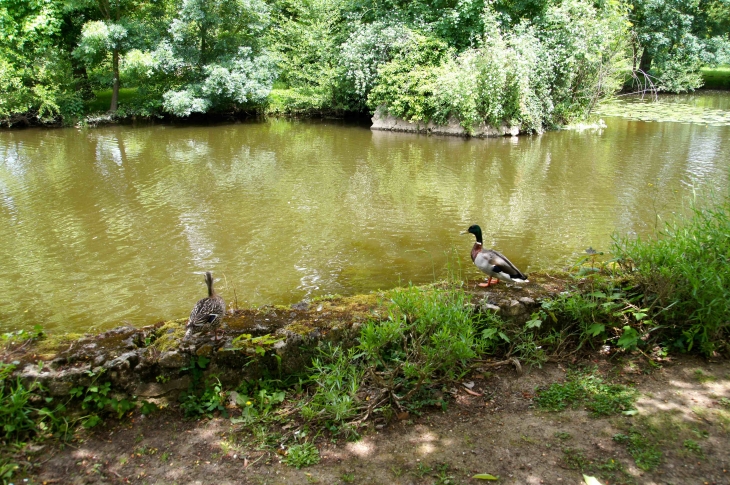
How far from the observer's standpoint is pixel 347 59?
2005 cm

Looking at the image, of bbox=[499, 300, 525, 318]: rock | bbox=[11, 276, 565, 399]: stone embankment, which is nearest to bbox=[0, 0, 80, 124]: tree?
bbox=[11, 276, 565, 399]: stone embankment

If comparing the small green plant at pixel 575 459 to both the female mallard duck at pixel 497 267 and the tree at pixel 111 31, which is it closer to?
the female mallard duck at pixel 497 267

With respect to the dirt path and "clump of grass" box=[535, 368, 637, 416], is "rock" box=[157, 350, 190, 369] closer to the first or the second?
the dirt path

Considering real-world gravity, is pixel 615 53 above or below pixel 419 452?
above

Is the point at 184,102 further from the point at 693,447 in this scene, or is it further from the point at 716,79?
the point at 716,79

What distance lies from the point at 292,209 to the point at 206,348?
646 cm

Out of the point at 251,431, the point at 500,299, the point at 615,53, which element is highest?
the point at 615,53

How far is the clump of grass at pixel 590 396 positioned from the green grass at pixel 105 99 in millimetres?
21914

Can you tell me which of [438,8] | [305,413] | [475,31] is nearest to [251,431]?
[305,413]

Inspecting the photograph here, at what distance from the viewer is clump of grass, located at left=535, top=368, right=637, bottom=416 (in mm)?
3361

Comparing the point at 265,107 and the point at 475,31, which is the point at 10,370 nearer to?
the point at 475,31

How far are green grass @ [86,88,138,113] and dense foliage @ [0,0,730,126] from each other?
0.27m

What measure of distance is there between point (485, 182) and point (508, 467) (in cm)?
957

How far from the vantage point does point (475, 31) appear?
1917 cm
